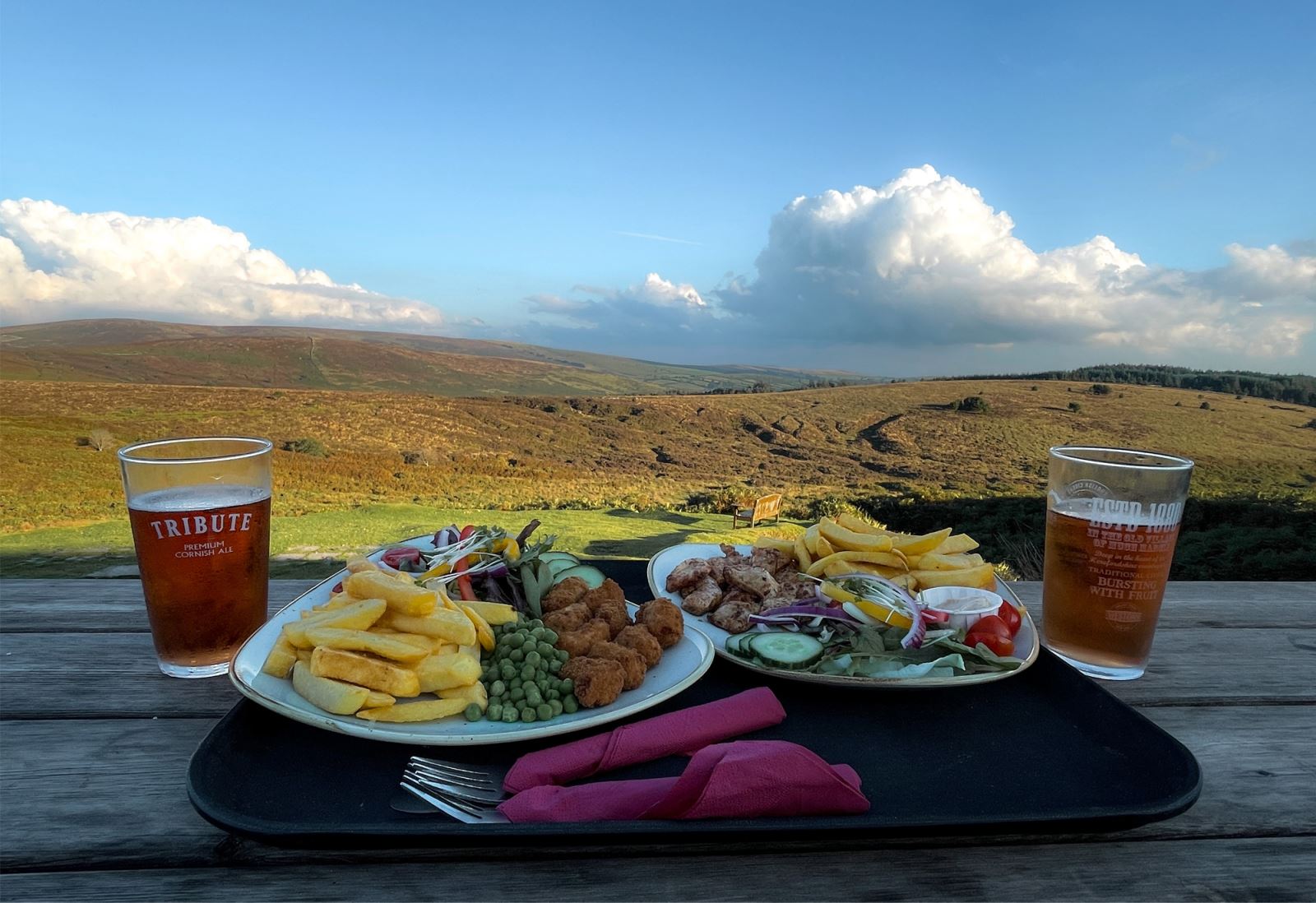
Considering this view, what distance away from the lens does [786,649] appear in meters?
1.61

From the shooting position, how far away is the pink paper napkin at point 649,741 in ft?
3.67

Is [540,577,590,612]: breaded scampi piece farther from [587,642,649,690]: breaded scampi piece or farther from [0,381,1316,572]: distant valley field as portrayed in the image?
[0,381,1316,572]: distant valley field

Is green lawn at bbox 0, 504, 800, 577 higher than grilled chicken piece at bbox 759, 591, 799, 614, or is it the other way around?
grilled chicken piece at bbox 759, 591, 799, 614

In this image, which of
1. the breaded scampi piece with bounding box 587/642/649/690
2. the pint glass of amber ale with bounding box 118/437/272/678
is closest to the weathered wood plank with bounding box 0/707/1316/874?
the pint glass of amber ale with bounding box 118/437/272/678

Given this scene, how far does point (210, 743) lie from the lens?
3.71 feet

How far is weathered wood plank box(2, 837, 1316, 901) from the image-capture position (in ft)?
3.01

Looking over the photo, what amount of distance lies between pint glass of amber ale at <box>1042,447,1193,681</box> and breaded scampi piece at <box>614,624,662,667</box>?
38.5 inches

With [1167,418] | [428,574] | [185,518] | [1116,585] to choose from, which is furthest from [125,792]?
[1167,418]

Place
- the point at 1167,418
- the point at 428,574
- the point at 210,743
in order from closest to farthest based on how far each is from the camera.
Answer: the point at 210,743
the point at 428,574
the point at 1167,418

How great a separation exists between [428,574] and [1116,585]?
1.61 m

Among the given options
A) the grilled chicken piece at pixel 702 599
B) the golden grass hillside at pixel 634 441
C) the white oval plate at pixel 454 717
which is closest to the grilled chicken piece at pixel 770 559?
the grilled chicken piece at pixel 702 599

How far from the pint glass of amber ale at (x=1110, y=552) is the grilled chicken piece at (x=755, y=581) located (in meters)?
0.69

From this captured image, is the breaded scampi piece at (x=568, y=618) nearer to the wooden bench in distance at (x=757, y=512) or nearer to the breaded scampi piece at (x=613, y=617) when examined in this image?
the breaded scampi piece at (x=613, y=617)

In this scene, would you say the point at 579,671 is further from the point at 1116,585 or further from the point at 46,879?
Result: the point at 1116,585
